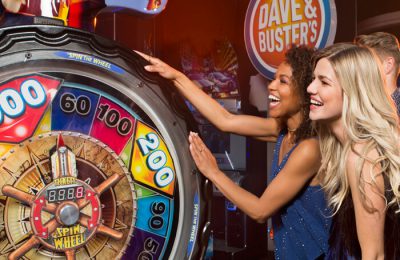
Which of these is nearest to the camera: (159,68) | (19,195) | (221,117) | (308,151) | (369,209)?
(19,195)

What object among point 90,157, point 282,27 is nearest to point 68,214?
point 90,157

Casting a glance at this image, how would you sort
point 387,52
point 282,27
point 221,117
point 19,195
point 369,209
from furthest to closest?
1. point 282,27
2. point 387,52
3. point 221,117
4. point 369,209
5. point 19,195

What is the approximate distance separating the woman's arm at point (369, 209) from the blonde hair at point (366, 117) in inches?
0.4

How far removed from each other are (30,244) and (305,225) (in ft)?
3.27

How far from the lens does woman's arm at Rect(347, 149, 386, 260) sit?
1.45 metres

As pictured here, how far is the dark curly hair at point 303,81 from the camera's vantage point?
1.93 m

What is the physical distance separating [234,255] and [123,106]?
3.03 metres

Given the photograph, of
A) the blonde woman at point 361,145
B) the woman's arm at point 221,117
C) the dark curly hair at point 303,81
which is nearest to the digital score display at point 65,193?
the woman's arm at point 221,117

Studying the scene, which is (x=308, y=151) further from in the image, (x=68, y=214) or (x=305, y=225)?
(x=68, y=214)

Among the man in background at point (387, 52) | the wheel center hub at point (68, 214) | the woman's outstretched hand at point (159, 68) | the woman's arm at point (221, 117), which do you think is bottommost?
the wheel center hub at point (68, 214)

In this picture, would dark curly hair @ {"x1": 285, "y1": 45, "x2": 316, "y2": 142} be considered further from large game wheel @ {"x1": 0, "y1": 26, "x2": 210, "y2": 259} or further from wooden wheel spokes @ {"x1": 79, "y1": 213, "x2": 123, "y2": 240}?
wooden wheel spokes @ {"x1": 79, "y1": 213, "x2": 123, "y2": 240}

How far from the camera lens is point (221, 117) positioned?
7.07 ft

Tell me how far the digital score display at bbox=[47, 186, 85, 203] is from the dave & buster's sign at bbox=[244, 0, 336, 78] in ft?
8.40

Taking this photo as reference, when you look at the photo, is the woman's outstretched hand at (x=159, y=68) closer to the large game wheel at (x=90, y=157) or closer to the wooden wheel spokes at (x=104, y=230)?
the large game wheel at (x=90, y=157)
